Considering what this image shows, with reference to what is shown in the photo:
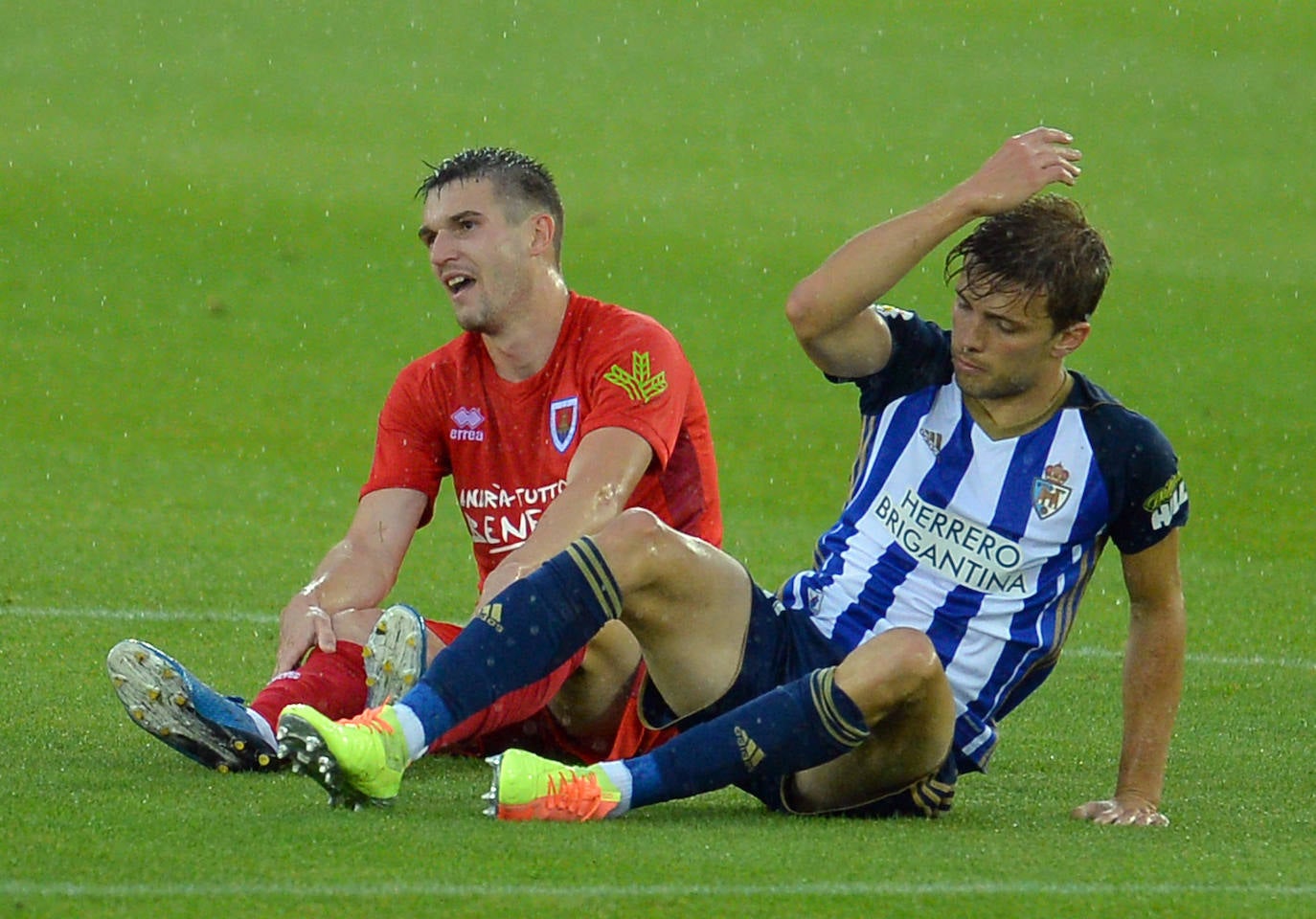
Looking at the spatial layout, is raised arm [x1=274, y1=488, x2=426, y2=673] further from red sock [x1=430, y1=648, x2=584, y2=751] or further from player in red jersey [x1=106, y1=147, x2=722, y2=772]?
red sock [x1=430, y1=648, x2=584, y2=751]

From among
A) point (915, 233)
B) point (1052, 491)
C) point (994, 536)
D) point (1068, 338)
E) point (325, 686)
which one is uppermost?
point (915, 233)

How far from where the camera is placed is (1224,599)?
9.49 metres

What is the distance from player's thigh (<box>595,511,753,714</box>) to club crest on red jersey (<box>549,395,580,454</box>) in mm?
893

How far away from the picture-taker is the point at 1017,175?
4.57 m

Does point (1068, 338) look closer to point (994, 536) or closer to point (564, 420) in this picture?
point (994, 536)

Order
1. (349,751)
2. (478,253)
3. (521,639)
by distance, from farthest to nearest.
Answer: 1. (478,253)
2. (521,639)
3. (349,751)

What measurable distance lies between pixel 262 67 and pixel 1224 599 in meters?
13.5

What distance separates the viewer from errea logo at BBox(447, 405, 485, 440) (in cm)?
565

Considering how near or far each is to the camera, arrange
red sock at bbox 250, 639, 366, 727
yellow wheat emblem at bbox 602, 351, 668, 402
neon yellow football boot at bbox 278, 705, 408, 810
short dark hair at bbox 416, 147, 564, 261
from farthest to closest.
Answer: short dark hair at bbox 416, 147, 564, 261
yellow wheat emblem at bbox 602, 351, 668, 402
red sock at bbox 250, 639, 366, 727
neon yellow football boot at bbox 278, 705, 408, 810

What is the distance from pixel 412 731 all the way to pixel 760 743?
679mm

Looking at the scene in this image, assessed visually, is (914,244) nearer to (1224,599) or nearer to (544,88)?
(1224,599)

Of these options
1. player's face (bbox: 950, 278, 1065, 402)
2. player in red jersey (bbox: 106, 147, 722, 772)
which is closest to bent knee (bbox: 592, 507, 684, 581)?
player in red jersey (bbox: 106, 147, 722, 772)

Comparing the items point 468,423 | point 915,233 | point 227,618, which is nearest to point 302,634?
point 468,423

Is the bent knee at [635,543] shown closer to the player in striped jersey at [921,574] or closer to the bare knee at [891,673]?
the player in striped jersey at [921,574]
